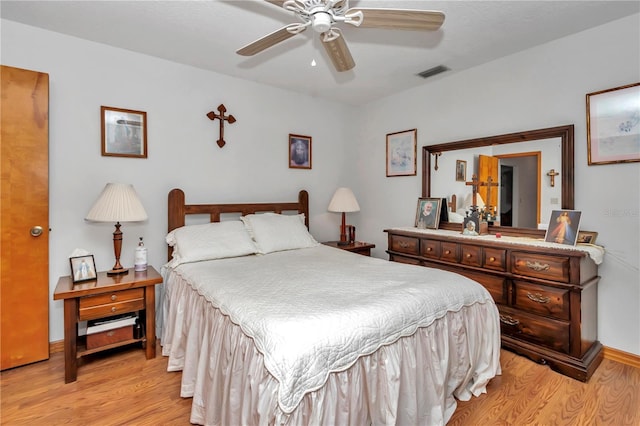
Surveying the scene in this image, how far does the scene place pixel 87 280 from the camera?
2.32 meters

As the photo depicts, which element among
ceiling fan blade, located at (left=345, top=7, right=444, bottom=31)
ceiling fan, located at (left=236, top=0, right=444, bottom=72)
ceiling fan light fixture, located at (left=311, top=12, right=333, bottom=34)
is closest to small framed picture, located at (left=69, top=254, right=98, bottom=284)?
ceiling fan, located at (left=236, top=0, right=444, bottom=72)

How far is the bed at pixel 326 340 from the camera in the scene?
4.10 ft

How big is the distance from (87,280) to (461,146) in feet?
11.2

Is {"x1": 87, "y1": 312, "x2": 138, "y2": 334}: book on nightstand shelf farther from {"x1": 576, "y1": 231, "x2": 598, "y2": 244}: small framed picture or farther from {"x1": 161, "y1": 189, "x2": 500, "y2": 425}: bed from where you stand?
{"x1": 576, "y1": 231, "x2": 598, "y2": 244}: small framed picture

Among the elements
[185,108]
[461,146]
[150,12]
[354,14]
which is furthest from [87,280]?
[461,146]

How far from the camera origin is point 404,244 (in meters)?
3.25

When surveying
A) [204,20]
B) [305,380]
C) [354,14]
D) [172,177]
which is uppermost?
[204,20]

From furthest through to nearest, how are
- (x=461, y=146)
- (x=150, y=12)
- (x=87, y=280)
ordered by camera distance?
(x=461, y=146) < (x=87, y=280) < (x=150, y=12)

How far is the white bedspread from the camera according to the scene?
48.5 inches

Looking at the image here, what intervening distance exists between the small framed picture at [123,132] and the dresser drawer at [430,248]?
2.69 m

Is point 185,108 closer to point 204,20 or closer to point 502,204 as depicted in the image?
point 204,20

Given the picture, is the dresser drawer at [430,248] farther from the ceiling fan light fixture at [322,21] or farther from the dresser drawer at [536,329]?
the ceiling fan light fixture at [322,21]

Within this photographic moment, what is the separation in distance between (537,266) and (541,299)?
9.4 inches

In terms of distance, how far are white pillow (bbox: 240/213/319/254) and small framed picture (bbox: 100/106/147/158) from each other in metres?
1.12
